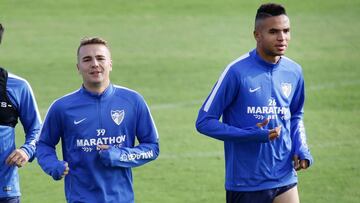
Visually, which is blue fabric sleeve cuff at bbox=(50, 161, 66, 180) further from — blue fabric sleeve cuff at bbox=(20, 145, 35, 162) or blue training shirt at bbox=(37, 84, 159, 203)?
blue fabric sleeve cuff at bbox=(20, 145, 35, 162)

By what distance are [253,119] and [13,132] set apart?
195cm

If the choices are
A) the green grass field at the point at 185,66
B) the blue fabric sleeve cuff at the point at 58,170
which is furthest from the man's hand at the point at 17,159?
the green grass field at the point at 185,66

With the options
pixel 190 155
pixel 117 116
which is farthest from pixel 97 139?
pixel 190 155

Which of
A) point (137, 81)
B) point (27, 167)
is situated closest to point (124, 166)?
point (27, 167)

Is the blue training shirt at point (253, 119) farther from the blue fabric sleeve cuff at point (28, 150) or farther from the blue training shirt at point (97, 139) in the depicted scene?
the blue fabric sleeve cuff at point (28, 150)

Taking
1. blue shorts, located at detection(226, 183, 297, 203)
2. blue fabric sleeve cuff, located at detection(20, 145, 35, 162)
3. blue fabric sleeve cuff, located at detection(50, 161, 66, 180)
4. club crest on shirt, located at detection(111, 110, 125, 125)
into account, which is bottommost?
blue shorts, located at detection(226, 183, 297, 203)

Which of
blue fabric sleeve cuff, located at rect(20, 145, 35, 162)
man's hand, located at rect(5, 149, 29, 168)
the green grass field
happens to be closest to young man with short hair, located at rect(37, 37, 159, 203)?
man's hand, located at rect(5, 149, 29, 168)

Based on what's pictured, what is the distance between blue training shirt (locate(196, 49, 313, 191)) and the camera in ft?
29.2

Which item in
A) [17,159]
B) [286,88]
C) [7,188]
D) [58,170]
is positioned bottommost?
[7,188]

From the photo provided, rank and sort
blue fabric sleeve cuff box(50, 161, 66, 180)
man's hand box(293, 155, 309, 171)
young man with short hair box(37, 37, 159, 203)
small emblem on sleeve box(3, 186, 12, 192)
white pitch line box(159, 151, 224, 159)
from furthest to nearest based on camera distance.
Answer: white pitch line box(159, 151, 224, 159) < small emblem on sleeve box(3, 186, 12, 192) < man's hand box(293, 155, 309, 171) < young man with short hair box(37, 37, 159, 203) < blue fabric sleeve cuff box(50, 161, 66, 180)

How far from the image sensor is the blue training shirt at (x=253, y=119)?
8.91 metres

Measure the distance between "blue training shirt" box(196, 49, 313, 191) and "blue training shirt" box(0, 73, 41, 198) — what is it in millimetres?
1363

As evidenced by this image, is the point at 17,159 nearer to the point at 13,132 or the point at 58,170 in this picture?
the point at 13,132

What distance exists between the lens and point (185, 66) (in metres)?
20.2
